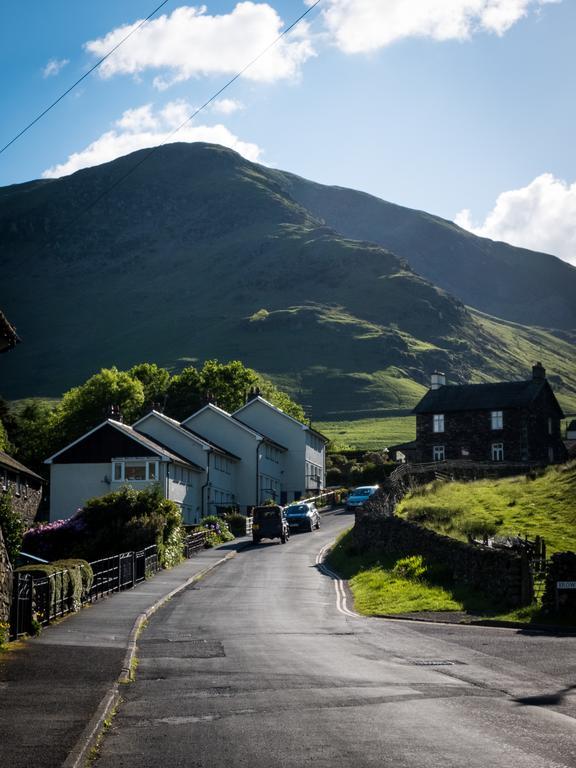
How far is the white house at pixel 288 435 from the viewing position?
89.0m

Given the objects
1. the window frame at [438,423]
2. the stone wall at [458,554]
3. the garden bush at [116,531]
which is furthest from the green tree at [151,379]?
the stone wall at [458,554]

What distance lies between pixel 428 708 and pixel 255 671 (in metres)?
4.69

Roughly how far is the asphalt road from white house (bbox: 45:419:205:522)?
39.2 metres

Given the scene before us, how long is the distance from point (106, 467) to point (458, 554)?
38.2 meters

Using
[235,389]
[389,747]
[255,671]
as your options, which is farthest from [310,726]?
[235,389]

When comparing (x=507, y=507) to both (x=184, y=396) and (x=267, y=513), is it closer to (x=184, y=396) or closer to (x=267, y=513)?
(x=267, y=513)

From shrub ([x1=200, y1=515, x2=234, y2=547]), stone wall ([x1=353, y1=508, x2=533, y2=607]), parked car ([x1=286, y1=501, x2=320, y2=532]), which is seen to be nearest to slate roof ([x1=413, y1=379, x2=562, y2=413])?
parked car ([x1=286, y1=501, x2=320, y2=532])

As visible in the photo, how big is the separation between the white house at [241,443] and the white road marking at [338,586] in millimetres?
26553

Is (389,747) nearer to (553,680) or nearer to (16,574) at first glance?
(553,680)

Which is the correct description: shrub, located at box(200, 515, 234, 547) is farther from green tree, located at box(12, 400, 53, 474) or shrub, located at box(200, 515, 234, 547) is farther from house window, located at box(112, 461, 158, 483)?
green tree, located at box(12, 400, 53, 474)

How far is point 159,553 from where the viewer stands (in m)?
44.3

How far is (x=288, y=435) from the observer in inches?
3531

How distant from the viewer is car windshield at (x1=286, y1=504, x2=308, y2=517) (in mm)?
65250

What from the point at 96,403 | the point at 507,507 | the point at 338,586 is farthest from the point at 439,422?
the point at 338,586
